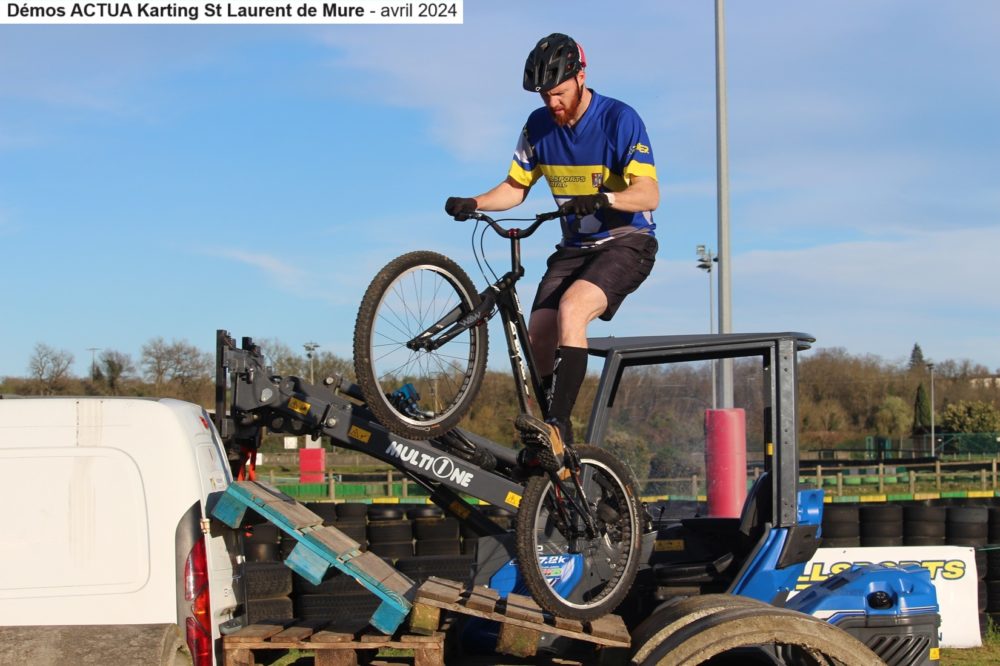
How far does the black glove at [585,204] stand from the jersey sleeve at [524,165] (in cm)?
78

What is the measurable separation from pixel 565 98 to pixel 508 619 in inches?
103

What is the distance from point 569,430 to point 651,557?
44.1 inches

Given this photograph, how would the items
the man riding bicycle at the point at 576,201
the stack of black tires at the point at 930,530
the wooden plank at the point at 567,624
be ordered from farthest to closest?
1. the stack of black tires at the point at 930,530
2. the man riding bicycle at the point at 576,201
3. the wooden plank at the point at 567,624

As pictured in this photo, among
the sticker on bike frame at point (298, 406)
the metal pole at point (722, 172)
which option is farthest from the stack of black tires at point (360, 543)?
the metal pole at point (722, 172)

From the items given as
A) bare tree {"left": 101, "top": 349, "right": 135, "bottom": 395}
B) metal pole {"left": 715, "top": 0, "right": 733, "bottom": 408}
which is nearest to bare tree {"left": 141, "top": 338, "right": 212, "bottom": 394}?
bare tree {"left": 101, "top": 349, "right": 135, "bottom": 395}

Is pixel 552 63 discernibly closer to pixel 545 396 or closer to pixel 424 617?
pixel 545 396

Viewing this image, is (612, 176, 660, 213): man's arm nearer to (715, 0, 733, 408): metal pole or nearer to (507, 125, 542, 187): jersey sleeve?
(507, 125, 542, 187): jersey sleeve

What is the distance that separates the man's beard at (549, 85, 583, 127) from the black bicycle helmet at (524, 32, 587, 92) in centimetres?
14

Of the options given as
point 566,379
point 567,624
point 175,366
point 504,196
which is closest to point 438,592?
point 567,624

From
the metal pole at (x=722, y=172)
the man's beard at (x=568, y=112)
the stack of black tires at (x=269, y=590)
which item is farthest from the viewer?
the metal pole at (x=722, y=172)

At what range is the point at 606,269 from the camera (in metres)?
5.26

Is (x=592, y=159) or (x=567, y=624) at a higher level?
(x=592, y=159)

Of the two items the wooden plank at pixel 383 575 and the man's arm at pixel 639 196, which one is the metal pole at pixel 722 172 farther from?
the wooden plank at pixel 383 575

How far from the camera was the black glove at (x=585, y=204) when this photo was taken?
492 centimetres
